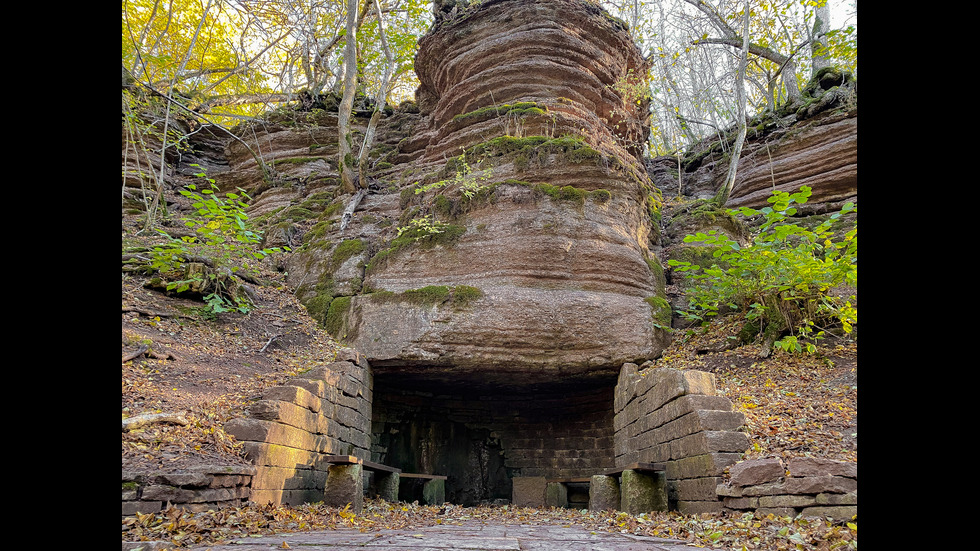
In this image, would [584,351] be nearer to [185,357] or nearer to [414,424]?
[414,424]

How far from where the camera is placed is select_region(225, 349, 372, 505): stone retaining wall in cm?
497

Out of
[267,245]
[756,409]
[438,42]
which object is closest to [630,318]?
[756,409]

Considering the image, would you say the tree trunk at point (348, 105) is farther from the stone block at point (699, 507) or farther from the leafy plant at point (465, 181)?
the stone block at point (699, 507)

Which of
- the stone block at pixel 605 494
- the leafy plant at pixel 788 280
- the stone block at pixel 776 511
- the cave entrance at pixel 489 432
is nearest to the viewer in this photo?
the stone block at pixel 776 511

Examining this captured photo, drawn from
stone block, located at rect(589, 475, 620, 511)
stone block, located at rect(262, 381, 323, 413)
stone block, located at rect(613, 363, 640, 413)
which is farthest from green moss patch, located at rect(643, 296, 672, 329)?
stone block, located at rect(262, 381, 323, 413)

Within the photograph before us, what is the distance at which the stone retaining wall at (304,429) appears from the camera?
4969mm

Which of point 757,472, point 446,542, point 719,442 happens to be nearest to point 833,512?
point 757,472

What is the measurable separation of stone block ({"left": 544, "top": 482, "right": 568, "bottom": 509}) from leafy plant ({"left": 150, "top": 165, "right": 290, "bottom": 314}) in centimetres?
602

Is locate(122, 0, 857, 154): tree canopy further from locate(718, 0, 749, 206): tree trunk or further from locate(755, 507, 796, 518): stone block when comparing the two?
locate(755, 507, 796, 518): stone block

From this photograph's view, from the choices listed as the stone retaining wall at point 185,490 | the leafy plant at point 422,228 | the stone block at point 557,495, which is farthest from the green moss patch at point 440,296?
the stone block at point 557,495

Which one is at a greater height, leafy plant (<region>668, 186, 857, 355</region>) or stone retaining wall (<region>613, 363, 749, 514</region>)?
leafy plant (<region>668, 186, 857, 355</region>)

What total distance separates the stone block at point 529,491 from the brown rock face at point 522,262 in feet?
9.75

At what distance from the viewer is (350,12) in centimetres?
1137

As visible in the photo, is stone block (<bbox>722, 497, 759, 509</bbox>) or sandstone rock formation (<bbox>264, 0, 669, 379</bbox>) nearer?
stone block (<bbox>722, 497, 759, 509</bbox>)
